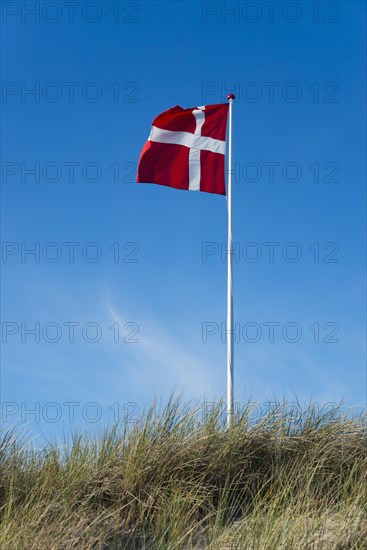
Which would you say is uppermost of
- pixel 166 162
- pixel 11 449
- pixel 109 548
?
pixel 166 162

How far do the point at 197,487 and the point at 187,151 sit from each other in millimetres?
6497

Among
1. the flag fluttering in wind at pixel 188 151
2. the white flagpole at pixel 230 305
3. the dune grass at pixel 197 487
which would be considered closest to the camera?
the dune grass at pixel 197 487

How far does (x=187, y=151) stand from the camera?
12.3m

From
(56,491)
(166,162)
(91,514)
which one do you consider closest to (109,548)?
(91,514)

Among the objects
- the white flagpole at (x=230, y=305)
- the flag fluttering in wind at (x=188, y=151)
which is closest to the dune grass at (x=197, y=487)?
the white flagpole at (x=230, y=305)

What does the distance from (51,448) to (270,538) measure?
329 centimetres

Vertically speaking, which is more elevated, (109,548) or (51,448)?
(51,448)

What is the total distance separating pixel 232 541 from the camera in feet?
22.0

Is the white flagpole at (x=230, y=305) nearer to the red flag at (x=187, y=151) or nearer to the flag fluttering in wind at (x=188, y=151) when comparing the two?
the flag fluttering in wind at (x=188, y=151)

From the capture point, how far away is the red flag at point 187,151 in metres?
12.1

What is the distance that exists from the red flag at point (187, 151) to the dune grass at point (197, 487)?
4712 millimetres

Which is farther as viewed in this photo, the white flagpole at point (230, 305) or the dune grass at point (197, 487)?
the white flagpole at point (230, 305)

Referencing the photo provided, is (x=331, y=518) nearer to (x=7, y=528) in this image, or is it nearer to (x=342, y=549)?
(x=342, y=549)

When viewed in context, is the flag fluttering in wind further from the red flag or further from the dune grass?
the dune grass
